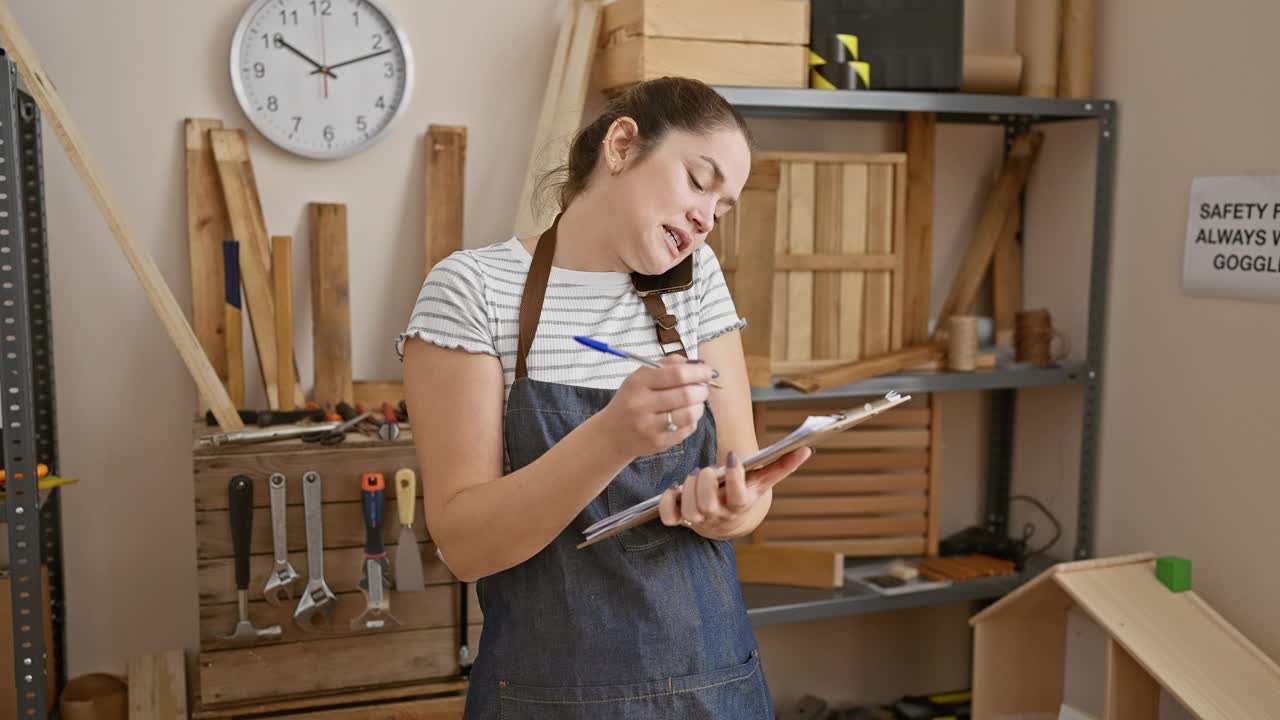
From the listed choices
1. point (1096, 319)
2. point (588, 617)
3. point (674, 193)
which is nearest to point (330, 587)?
point (588, 617)

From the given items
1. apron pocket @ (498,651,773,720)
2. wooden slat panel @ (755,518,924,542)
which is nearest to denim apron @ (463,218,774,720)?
apron pocket @ (498,651,773,720)

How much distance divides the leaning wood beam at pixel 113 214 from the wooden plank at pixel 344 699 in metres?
0.52

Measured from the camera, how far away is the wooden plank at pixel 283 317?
2404 mm

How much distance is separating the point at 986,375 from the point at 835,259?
426mm

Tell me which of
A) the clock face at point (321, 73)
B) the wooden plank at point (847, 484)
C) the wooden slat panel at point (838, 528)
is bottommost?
the wooden slat panel at point (838, 528)

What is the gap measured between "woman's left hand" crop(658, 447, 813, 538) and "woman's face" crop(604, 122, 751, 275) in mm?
280

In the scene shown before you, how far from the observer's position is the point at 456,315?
1369 mm

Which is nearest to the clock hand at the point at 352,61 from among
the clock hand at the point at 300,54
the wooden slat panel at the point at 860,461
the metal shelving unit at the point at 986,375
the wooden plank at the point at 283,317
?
the clock hand at the point at 300,54

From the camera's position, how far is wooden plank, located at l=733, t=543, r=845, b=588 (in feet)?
8.66

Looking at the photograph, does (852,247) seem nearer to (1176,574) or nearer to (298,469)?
(1176,574)

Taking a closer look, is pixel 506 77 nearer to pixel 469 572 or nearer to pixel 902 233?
pixel 902 233

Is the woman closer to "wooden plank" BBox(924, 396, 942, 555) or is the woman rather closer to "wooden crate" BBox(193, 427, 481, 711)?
"wooden crate" BBox(193, 427, 481, 711)

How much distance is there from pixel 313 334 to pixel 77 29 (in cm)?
76

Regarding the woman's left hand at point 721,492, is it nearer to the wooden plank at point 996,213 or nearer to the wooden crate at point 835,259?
the wooden crate at point 835,259
